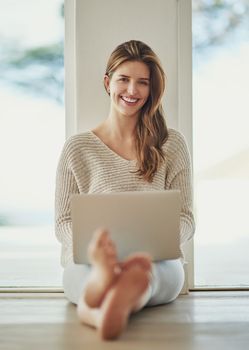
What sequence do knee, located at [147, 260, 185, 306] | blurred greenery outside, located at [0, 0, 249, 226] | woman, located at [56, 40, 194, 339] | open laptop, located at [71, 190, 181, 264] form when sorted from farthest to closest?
blurred greenery outside, located at [0, 0, 249, 226]
woman, located at [56, 40, 194, 339]
knee, located at [147, 260, 185, 306]
open laptop, located at [71, 190, 181, 264]

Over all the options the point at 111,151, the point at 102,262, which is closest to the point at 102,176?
the point at 111,151

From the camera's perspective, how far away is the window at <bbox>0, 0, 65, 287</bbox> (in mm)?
2836

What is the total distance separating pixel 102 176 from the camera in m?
2.29

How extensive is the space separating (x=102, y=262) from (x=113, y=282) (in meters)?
0.07

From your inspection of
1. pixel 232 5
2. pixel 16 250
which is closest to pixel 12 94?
pixel 16 250

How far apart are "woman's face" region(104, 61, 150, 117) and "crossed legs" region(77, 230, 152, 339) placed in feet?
3.25

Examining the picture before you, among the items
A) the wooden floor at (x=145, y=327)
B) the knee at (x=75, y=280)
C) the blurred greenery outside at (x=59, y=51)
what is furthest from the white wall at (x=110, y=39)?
the wooden floor at (x=145, y=327)

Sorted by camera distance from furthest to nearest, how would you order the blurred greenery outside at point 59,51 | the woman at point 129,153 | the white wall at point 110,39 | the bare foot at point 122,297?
the blurred greenery outside at point 59,51 → the white wall at point 110,39 → the woman at point 129,153 → the bare foot at point 122,297

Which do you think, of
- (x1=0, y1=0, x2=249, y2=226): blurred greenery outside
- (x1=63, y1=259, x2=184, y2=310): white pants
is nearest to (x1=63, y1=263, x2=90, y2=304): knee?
(x1=63, y1=259, x2=184, y2=310): white pants

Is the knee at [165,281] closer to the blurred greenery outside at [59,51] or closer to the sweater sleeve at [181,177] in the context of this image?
the sweater sleeve at [181,177]

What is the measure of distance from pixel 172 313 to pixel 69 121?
3.98 feet

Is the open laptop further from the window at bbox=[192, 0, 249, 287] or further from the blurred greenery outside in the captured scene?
the blurred greenery outside

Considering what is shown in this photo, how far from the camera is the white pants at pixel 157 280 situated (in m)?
1.99

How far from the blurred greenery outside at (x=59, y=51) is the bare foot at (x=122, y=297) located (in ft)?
5.34
